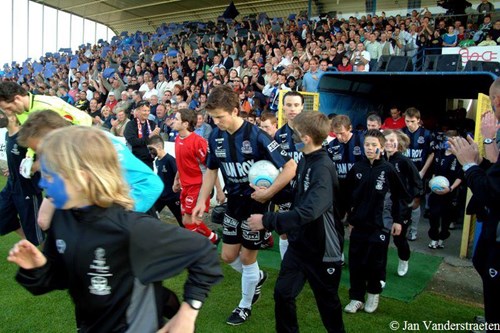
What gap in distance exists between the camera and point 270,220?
8.91ft

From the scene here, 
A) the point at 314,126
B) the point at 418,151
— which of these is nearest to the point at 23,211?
the point at 314,126

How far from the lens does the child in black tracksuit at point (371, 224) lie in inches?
155

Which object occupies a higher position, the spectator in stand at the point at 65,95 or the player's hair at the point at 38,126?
the spectator in stand at the point at 65,95

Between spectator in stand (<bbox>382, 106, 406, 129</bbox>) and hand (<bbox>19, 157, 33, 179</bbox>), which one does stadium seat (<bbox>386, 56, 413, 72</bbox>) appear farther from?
hand (<bbox>19, 157, 33, 179</bbox>)

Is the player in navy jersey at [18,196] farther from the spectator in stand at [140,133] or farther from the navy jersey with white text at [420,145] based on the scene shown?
the navy jersey with white text at [420,145]

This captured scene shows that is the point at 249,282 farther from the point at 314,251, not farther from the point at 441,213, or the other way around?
the point at 441,213

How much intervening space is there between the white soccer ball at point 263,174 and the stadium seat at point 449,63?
622 centimetres

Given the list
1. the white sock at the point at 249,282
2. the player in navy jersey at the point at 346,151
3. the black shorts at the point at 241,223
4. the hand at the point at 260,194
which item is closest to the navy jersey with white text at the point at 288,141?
the player in navy jersey at the point at 346,151

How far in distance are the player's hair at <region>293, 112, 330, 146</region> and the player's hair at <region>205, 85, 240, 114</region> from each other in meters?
0.73

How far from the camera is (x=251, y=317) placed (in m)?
3.88

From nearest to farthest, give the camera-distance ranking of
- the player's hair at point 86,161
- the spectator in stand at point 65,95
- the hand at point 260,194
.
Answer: the player's hair at point 86,161 → the hand at point 260,194 → the spectator in stand at point 65,95

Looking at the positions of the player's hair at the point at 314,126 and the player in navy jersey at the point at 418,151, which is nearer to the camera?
the player's hair at the point at 314,126

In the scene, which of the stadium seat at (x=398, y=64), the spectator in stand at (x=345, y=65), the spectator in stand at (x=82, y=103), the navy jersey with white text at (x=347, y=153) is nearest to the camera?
the navy jersey with white text at (x=347, y=153)

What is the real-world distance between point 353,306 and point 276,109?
22.3 feet
